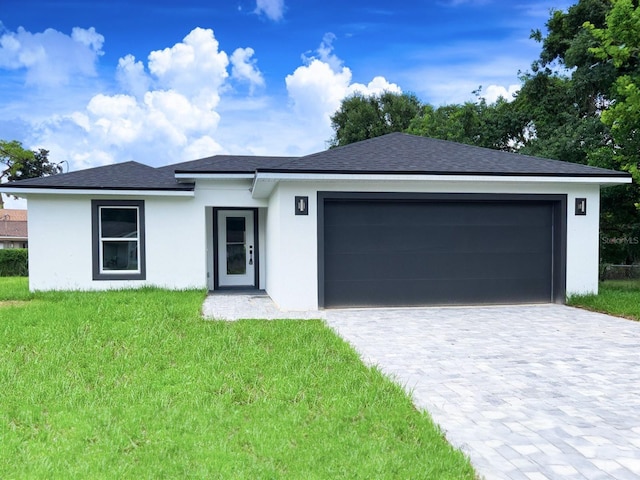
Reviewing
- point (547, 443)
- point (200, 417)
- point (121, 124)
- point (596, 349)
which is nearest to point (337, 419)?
point (200, 417)

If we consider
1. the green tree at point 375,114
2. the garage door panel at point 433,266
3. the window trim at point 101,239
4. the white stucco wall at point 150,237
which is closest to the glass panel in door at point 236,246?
the white stucco wall at point 150,237

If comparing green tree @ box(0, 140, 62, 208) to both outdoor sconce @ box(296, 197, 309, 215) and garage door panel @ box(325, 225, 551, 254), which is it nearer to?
outdoor sconce @ box(296, 197, 309, 215)

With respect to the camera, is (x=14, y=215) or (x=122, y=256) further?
(x=14, y=215)

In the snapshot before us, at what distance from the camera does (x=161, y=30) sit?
44.8 feet

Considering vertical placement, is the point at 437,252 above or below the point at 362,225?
below

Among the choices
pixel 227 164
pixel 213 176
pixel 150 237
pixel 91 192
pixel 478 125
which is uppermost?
pixel 478 125

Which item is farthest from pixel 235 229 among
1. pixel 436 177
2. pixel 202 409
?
pixel 202 409

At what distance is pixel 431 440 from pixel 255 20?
12963 millimetres

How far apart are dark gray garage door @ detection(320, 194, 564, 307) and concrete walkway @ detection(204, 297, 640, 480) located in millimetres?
1101

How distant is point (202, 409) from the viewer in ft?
12.9

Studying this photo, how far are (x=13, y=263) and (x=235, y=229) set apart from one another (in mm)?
12336

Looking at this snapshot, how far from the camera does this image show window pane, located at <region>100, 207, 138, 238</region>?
447 inches

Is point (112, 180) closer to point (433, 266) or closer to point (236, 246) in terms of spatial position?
point (236, 246)

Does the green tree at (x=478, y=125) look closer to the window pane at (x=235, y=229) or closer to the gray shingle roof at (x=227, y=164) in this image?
the gray shingle roof at (x=227, y=164)
